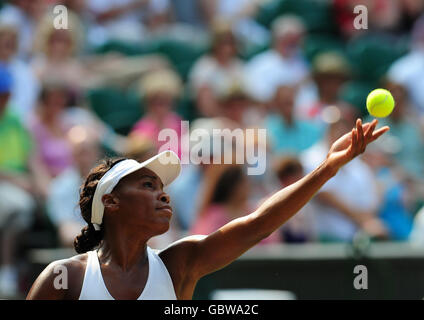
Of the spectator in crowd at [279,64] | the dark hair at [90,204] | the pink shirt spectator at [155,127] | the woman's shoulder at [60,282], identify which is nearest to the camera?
the woman's shoulder at [60,282]

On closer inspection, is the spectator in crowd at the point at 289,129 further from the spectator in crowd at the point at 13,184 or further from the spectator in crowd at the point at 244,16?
the spectator in crowd at the point at 13,184

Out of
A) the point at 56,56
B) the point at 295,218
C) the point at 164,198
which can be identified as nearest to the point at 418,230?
the point at 295,218

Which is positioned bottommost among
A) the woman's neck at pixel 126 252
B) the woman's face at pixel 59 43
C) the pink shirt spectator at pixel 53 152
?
the woman's neck at pixel 126 252

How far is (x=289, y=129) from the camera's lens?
7887mm

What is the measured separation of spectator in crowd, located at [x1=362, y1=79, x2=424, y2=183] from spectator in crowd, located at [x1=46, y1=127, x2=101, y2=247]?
2.70 m

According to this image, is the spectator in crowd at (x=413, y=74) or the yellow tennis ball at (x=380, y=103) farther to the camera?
the spectator in crowd at (x=413, y=74)

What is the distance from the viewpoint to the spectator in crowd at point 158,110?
25.1 ft

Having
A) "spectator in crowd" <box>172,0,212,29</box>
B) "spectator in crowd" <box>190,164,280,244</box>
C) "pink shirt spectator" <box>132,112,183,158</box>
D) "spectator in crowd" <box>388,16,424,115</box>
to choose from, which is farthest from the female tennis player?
"spectator in crowd" <box>172,0,212,29</box>

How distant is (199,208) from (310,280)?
38.7 inches

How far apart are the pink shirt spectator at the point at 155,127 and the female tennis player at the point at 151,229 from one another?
3.77m

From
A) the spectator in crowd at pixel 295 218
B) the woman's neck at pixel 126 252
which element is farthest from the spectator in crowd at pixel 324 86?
the woman's neck at pixel 126 252

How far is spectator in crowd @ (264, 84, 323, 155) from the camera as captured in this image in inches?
308

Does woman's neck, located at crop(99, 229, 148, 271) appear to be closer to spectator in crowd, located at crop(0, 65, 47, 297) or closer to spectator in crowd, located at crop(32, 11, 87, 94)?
spectator in crowd, located at crop(0, 65, 47, 297)

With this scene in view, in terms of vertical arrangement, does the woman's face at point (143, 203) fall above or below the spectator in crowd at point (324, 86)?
below
